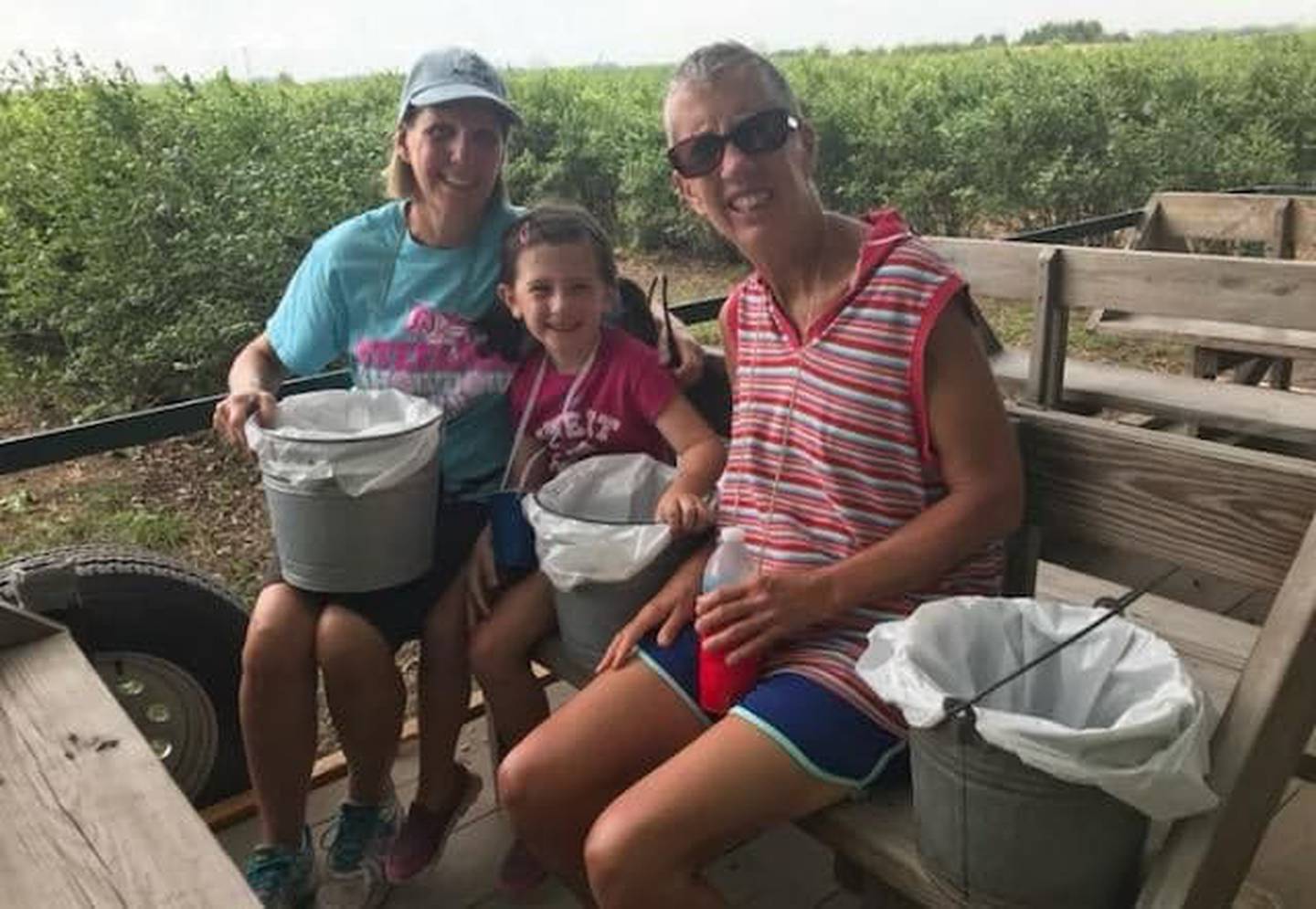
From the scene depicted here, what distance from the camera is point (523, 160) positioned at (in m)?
10.5

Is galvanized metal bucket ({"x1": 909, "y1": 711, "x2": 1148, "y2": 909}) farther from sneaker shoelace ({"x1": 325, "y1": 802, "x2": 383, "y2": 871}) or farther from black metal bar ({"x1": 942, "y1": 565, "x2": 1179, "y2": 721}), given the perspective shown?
sneaker shoelace ({"x1": 325, "y1": 802, "x2": 383, "y2": 871})

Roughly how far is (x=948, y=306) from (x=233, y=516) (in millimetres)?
4398

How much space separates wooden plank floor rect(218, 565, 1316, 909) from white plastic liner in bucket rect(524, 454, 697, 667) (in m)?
0.63

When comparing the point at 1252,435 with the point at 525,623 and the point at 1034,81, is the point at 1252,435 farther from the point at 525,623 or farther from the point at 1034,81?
the point at 1034,81

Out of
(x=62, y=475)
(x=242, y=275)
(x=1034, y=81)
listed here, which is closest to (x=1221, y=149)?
(x=1034, y=81)

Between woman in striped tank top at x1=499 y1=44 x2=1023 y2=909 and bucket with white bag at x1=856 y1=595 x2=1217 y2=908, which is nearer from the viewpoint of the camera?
bucket with white bag at x1=856 y1=595 x2=1217 y2=908

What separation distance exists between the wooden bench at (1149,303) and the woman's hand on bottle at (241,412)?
2.37 m

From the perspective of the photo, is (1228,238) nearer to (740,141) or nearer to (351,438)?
(740,141)

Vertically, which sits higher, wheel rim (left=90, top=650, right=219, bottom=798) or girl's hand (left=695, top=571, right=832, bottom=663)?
girl's hand (left=695, top=571, right=832, bottom=663)

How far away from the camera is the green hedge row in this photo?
18.9ft

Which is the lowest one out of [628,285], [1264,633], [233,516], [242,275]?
[233,516]

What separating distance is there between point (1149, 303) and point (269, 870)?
2777mm

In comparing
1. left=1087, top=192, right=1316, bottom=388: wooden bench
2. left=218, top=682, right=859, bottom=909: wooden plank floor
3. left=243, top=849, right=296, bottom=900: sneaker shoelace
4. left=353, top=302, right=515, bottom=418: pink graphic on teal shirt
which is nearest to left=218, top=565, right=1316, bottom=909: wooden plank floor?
left=218, top=682, right=859, bottom=909: wooden plank floor

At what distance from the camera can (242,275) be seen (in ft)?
18.8
